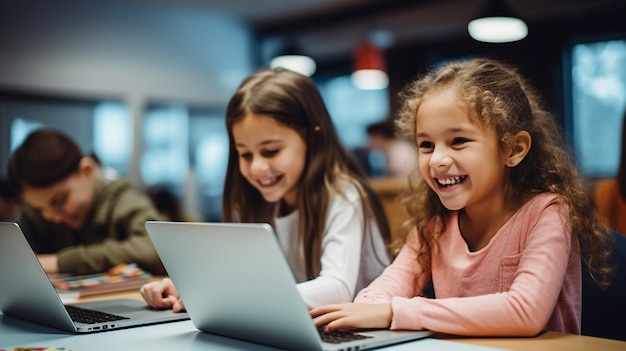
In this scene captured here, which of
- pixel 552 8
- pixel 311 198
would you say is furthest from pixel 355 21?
pixel 311 198

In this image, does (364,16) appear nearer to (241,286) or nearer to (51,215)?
(51,215)

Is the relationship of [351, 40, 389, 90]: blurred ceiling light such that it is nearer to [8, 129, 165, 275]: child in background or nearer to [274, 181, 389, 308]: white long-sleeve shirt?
[8, 129, 165, 275]: child in background

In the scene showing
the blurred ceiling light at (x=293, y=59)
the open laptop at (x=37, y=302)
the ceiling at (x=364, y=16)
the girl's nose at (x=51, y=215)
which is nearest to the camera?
the open laptop at (x=37, y=302)

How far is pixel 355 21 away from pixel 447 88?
5.32 meters

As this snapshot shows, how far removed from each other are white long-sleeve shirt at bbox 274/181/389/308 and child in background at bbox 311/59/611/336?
0.39 feet

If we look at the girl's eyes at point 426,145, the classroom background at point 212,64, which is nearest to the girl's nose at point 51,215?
the girl's eyes at point 426,145

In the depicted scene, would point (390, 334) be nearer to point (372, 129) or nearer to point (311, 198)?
point (311, 198)

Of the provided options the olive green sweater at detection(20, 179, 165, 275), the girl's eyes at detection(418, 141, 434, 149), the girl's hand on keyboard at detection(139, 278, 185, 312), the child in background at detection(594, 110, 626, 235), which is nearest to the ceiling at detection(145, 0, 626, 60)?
the child in background at detection(594, 110, 626, 235)

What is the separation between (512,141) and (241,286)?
555 mm

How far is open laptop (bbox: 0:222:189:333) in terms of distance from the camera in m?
1.17

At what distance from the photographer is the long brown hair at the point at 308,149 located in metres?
1.60

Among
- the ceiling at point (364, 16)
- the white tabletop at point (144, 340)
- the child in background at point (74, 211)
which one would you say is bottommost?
the white tabletop at point (144, 340)

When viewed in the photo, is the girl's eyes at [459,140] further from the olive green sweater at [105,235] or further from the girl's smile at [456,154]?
the olive green sweater at [105,235]

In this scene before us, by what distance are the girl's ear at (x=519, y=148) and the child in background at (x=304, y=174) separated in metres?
0.42
